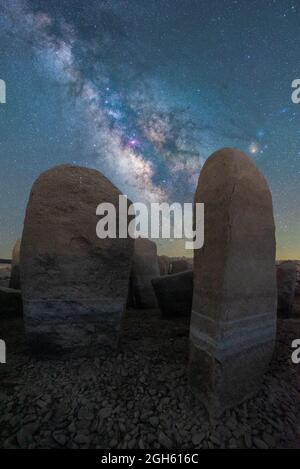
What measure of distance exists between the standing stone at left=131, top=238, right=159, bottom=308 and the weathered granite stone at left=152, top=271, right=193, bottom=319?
1362mm

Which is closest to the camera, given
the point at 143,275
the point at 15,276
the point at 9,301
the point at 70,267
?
the point at 70,267

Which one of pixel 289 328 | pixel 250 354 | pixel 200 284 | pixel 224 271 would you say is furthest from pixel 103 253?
pixel 289 328

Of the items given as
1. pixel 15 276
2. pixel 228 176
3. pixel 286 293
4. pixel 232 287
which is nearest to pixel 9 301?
pixel 15 276

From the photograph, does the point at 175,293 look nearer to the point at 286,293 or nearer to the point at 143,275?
the point at 143,275

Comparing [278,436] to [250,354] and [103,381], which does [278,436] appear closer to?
[250,354]

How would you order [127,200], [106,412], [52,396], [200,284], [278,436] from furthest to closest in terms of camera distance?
1. [127,200]
2. [200,284]
3. [52,396]
4. [106,412]
5. [278,436]

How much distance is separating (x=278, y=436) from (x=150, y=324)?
2.85 m

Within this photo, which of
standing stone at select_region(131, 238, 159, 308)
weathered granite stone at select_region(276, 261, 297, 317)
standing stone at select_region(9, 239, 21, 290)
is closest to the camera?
weathered granite stone at select_region(276, 261, 297, 317)

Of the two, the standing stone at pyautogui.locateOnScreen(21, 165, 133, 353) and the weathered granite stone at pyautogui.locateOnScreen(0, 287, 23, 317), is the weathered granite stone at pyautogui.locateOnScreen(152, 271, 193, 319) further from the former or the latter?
the weathered granite stone at pyautogui.locateOnScreen(0, 287, 23, 317)

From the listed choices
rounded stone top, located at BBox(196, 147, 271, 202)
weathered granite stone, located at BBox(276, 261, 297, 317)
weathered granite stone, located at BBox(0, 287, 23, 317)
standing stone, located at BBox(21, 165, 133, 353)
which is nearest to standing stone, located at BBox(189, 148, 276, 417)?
rounded stone top, located at BBox(196, 147, 271, 202)

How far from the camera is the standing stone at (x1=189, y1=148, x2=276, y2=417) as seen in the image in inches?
95.3

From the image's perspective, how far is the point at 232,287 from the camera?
247 centimetres

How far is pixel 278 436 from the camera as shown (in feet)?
7.23

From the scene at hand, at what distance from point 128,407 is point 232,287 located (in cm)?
185
